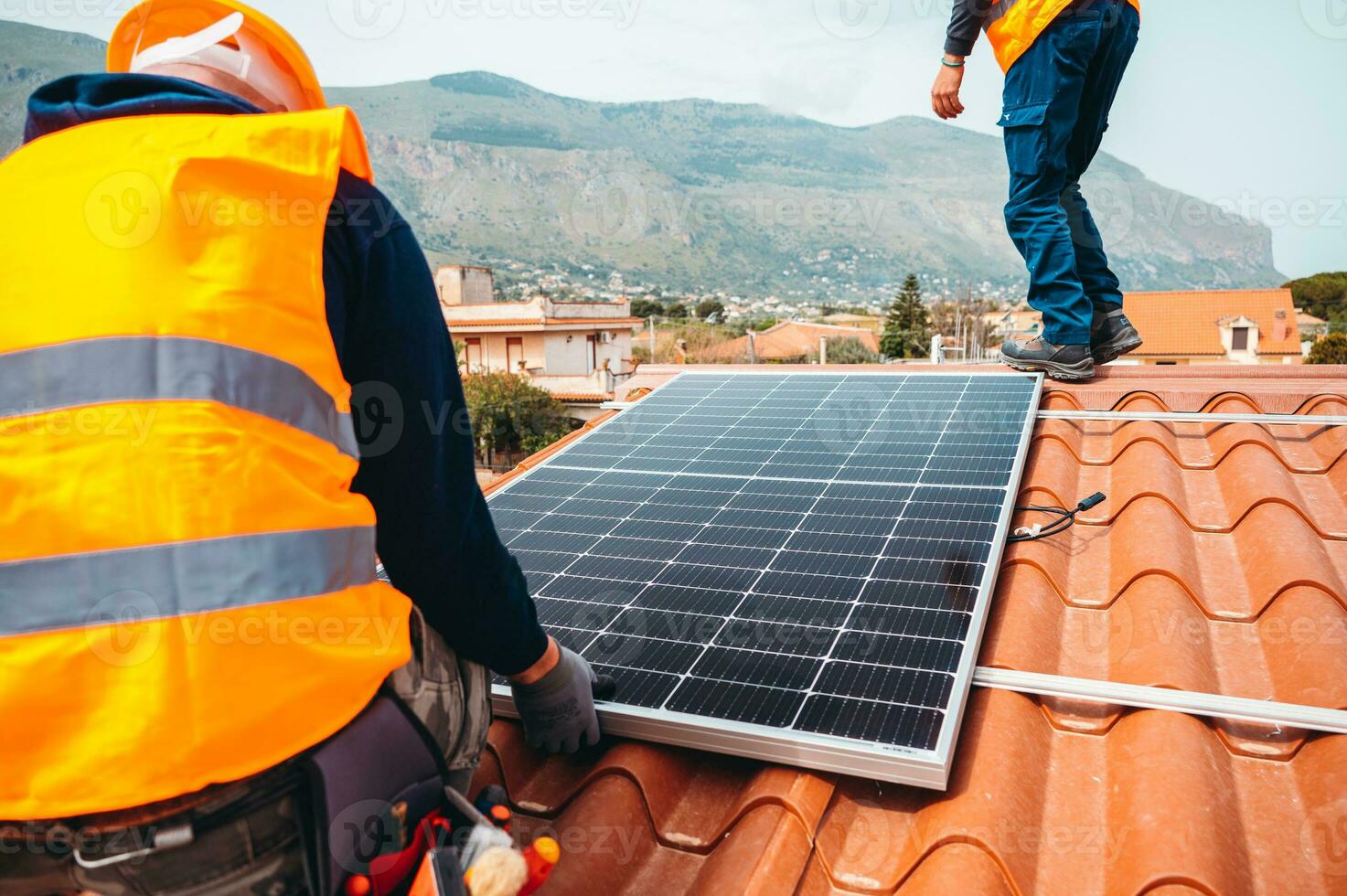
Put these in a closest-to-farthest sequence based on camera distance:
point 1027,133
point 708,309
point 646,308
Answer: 1. point 1027,133
2. point 646,308
3. point 708,309

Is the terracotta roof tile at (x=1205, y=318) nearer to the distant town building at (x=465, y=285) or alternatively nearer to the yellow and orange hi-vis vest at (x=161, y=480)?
the distant town building at (x=465, y=285)

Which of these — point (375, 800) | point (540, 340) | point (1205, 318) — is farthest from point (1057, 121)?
point (1205, 318)

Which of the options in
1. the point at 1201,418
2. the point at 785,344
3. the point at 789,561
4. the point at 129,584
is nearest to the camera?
the point at 129,584

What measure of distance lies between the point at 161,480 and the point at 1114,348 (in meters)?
5.34

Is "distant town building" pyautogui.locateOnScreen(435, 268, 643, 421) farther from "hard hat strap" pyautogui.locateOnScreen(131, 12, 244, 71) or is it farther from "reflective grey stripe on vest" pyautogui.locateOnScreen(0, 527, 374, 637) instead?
"reflective grey stripe on vest" pyautogui.locateOnScreen(0, 527, 374, 637)

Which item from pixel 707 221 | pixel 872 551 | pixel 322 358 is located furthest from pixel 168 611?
pixel 707 221

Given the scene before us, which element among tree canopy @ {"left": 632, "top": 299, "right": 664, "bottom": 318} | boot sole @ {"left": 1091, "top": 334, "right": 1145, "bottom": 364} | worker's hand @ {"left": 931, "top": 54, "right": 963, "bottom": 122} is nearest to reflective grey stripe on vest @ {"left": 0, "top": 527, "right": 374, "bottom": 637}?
worker's hand @ {"left": 931, "top": 54, "right": 963, "bottom": 122}

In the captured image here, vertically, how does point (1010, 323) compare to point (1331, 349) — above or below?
above

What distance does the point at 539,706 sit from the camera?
102 inches

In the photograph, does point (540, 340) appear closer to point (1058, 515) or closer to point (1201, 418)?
point (1201, 418)

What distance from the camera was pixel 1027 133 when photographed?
4777mm

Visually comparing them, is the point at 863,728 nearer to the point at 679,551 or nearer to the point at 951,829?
the point at 951,829

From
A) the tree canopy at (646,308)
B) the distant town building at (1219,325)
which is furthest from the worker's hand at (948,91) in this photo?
the tree canopy at (646,308)

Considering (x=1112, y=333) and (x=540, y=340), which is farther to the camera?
(x=540, y=340)
